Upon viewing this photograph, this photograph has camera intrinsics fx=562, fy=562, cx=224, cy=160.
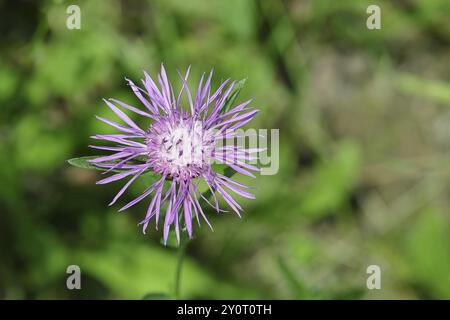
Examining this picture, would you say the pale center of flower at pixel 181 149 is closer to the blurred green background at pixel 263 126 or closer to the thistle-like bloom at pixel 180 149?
the thistle-like bloom at pixel 180 149

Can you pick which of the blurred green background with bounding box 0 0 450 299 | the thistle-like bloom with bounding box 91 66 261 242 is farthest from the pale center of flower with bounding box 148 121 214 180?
the blurred green background with bounding box 0 0 450 299

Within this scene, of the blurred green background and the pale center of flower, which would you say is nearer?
the pale center of flower

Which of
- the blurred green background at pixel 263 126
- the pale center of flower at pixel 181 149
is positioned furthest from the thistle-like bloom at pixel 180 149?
the blurred green background at pixel 263 126

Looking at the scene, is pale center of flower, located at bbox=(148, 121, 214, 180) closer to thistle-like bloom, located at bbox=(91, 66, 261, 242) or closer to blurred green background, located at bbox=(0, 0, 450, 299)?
thistle-like bloom, located at bbox=(91, 66, 261, 242)

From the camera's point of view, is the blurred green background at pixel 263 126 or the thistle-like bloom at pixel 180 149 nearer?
the thistle-like bloom at pixel 180 149

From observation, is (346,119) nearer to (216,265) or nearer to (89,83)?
(216,265)
